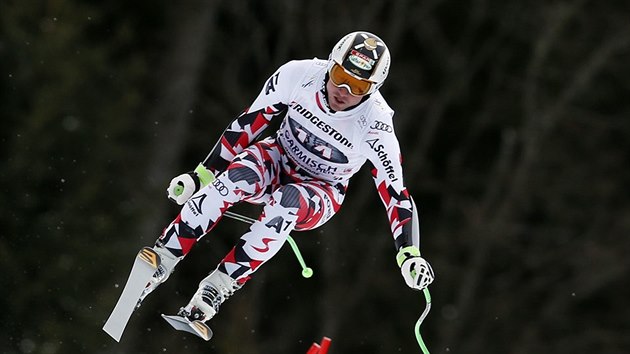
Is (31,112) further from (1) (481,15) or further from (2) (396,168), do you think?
(2) (396,168)

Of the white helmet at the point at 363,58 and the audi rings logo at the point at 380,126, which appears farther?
the audi rings logo at the point at 380,126

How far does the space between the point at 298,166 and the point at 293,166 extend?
4 cm

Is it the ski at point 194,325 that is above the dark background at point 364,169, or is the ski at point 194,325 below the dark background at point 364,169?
above

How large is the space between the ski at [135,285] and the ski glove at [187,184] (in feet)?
1.21

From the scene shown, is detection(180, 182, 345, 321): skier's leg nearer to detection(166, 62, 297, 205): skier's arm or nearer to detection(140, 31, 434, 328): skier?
detection(140, 31, 434, 328): skier

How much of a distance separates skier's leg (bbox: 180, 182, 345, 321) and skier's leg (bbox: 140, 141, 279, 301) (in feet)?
0.58

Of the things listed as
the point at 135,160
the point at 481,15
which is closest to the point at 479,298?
the point at 481,15

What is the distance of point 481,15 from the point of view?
71.6ft

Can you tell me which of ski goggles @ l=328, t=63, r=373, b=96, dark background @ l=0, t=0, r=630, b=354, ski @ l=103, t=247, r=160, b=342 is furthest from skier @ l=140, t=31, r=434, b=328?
dark background @ l=0, t=0, r=630, b=354

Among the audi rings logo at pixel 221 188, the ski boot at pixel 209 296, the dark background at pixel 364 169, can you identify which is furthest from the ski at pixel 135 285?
the dark background at pixel 364 169

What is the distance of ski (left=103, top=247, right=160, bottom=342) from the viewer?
8.33 metres

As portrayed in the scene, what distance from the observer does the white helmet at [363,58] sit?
811 cm

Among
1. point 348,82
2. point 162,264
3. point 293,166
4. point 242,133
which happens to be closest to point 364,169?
point 293,166

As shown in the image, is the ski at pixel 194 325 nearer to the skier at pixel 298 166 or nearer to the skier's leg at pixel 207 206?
the skier at pixel 298 166
